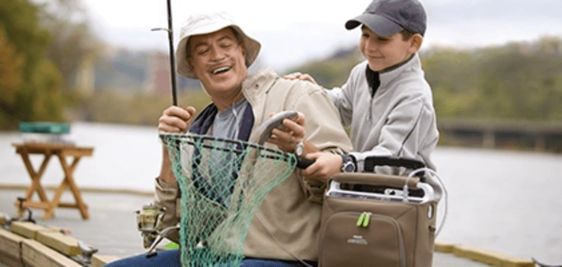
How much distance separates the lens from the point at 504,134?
9056 centimetres

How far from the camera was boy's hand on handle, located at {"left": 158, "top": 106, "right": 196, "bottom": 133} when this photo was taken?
4070mm

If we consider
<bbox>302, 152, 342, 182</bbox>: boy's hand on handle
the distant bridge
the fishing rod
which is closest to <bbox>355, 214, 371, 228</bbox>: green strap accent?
<bbox>302, 152, 342, 182</bbox>: boy's hand on handle

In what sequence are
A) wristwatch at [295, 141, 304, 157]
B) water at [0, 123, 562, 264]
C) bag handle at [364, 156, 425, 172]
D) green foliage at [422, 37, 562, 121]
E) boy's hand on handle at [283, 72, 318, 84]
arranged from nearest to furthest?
wristwatch at [295, 141, 304, 157]
bag handle at [364, 156, 425, 172]
boy's hand on handle at [283, 72, 318, 84]
water at [0, 123, 562, 264]
green foliage at [422, 37, 562, 121]

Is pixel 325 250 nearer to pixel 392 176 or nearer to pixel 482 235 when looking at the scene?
pixel 392 176

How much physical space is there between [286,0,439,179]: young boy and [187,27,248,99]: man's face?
0.32 metres

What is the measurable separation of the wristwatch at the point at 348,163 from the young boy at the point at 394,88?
0.23ft

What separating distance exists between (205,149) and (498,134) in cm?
8942

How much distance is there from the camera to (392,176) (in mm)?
3736

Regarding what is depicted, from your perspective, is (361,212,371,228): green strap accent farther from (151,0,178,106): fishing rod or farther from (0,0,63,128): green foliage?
(0,0,63,128): green foliage

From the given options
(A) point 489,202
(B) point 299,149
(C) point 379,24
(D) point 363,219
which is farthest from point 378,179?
(A) point 489,202

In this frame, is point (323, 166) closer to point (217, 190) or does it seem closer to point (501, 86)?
point (217, 190)

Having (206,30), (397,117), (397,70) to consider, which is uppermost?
(206,30)

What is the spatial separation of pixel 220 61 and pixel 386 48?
588mm

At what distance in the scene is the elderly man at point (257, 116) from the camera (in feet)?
13.0
